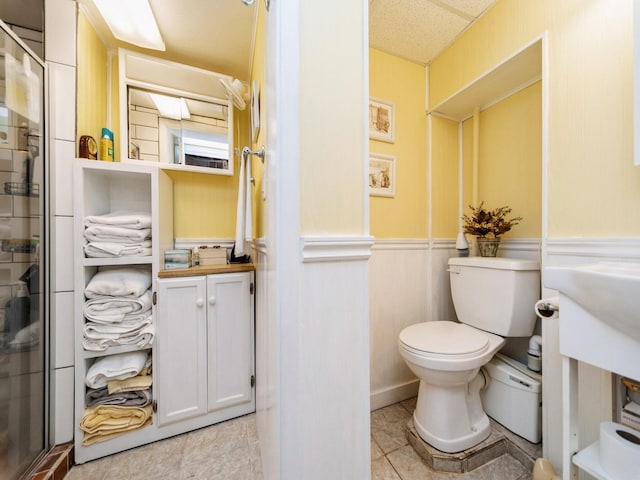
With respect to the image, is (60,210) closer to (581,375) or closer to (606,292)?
(606,292)

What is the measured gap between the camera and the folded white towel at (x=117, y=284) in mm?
1061

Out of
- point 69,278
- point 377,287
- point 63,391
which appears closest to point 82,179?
point 69,278

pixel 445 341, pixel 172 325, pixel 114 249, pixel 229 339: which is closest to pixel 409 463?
pixel 445 341

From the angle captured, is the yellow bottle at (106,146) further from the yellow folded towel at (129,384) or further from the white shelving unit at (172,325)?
the yellow folded towel at (129,384)

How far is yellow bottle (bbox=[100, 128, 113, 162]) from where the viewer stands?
1.23m

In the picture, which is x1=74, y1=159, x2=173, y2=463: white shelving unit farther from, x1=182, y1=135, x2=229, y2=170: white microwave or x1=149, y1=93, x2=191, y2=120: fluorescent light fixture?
x1=149, y1=93, x2=191, y2=120: fluorescent light fixture

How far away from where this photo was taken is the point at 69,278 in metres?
1.06

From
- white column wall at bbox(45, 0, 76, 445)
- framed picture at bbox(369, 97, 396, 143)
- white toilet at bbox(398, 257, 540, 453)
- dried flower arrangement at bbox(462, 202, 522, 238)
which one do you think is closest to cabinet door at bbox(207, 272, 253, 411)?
white column wall at bbox(45, 0, 76, 445)

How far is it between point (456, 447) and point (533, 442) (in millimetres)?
392

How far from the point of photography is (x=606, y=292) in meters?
0.57

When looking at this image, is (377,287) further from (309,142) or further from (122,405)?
(122,405)

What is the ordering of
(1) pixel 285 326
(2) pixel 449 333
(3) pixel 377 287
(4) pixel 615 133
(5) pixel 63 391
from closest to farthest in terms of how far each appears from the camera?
(1) pixel 285 326, (4) pixel 615 133, (5) pixel 63 391, (2) pixel 449 333, (3) pixel 377 287

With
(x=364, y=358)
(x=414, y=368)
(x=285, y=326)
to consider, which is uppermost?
(x=285, y=326)

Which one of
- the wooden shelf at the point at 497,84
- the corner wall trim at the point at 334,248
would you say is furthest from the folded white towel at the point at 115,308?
the wooden shelf at the point at 497,84
